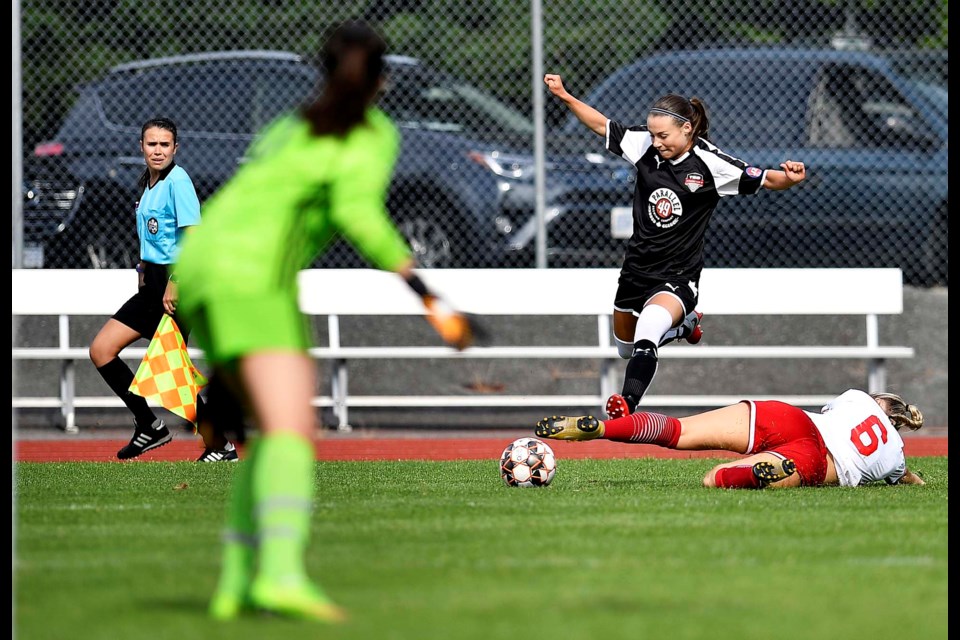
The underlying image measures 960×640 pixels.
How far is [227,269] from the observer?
4.29 metres

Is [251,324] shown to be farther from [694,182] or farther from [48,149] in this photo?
[48,149]

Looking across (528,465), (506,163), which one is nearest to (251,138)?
(506,163)

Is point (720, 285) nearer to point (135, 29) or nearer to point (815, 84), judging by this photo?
point (815, 84)

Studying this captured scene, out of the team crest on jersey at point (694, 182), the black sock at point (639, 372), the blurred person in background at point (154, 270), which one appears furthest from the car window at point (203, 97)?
the black sock at point (639, 372)

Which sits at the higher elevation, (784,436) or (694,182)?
(694,182)

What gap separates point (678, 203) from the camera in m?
8.84

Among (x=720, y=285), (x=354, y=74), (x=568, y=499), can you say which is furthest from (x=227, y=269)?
(x=720, y=285)

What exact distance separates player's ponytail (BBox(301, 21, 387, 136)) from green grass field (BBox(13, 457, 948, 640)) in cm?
135

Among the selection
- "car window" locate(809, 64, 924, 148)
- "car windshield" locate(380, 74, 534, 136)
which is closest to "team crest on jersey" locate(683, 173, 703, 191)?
"car windshield" locate(380, 74, 534, 136)

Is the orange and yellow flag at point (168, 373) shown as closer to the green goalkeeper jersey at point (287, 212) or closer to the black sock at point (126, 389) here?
the black sock at point (126, 389)

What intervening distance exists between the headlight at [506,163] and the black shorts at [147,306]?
378cm

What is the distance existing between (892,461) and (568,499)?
1.68 m

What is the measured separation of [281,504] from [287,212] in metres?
0.81
